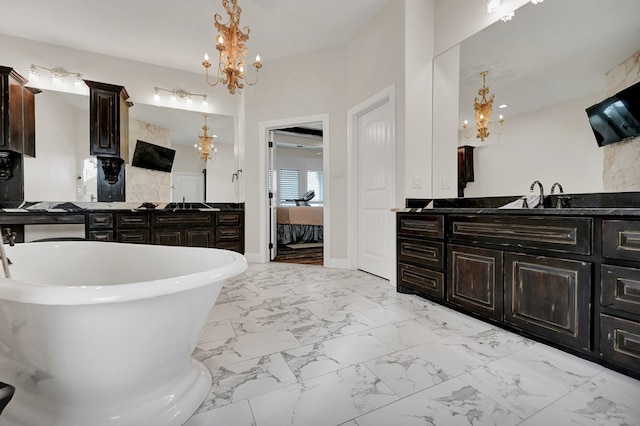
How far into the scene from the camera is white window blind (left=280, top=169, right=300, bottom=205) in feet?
26.2

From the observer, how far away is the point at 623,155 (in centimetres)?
161

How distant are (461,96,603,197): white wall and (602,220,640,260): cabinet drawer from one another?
0.45 meters

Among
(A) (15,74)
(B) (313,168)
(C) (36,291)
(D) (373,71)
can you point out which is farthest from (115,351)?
(B) (313,168)

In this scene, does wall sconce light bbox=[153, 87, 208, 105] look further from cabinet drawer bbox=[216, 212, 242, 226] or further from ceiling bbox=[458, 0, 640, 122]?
ceiling bbox=[458, 0, 640, 122]

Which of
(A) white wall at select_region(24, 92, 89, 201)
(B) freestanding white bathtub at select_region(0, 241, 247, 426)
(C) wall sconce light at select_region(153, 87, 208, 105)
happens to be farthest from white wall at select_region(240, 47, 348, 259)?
(B) freestanding white bathtub at select_region(0, 241, 247, 426)

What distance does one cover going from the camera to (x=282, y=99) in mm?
4066

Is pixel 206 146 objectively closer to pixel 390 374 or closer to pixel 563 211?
pixel 390 374

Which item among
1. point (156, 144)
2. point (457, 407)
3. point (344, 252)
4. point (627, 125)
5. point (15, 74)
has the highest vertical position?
point (15, 74)

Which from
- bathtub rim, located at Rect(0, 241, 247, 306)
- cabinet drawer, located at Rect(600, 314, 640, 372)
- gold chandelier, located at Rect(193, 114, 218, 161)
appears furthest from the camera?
gold chandelier, located at Rect(193, 114, 218, 161)

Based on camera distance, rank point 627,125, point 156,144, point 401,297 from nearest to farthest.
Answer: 1. point 627,125
2. point 401,297
3. point 156,144

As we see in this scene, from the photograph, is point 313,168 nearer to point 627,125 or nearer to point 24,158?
point 24,158

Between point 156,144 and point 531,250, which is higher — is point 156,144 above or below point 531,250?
above

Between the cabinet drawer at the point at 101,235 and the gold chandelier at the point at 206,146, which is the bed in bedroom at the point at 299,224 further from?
the cabinet drawer at the point at 101,235

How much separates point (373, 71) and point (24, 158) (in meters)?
4.21
